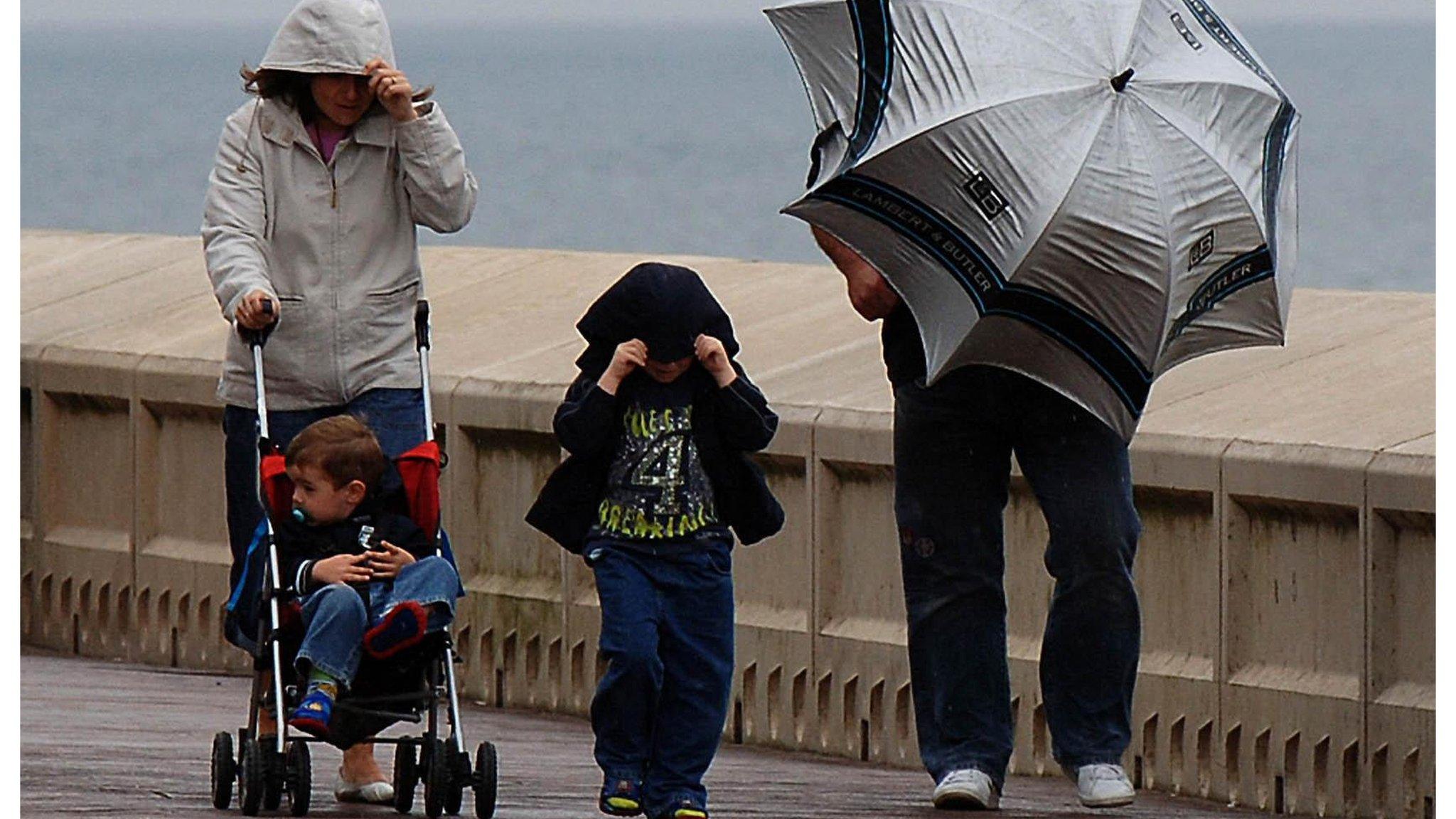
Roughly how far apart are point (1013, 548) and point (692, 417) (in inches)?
73.5

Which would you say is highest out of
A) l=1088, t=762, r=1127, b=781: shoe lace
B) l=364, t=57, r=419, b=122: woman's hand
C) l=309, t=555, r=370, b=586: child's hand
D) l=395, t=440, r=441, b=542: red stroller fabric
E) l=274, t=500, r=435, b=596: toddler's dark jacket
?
l=364, t=57, r=419, b=122: woman's hand

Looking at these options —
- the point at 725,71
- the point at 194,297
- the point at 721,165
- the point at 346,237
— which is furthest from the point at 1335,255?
the point at 725,71

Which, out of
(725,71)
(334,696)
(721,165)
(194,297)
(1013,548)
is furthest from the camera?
(725,71)

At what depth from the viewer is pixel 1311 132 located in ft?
342

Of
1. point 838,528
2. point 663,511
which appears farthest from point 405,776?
point 838,528

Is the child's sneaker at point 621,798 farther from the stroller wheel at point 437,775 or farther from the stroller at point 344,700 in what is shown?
the stroller wheel at point 437,775

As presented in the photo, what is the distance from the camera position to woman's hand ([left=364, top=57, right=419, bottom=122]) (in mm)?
8062

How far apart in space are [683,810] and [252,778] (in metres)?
0.97

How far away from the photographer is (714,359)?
7766 mm

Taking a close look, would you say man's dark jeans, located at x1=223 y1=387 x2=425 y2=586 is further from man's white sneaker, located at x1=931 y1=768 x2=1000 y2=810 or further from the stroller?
man's white sneaker, located at x1=931 y1=768 x2=1000 y2=810

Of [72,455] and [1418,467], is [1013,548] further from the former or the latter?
[72,455]

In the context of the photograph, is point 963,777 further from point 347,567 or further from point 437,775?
point 347,567

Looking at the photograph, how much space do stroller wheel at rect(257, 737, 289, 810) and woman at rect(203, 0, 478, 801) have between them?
484mm

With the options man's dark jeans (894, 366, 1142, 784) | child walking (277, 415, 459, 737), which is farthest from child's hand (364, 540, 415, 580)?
man's dark jeans (894, 366, 1142, 784)
